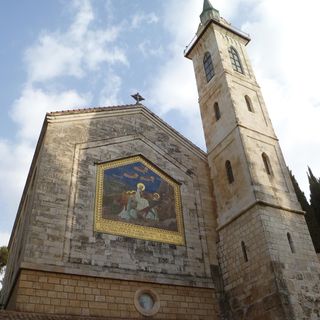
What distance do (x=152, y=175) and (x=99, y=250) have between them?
4355mm

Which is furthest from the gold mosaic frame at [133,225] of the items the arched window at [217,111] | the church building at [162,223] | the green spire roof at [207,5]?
the green spire roof at [207,5]

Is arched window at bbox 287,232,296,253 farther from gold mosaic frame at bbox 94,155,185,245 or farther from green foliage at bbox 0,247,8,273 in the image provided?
green foliage at bbox 0,247,8,273

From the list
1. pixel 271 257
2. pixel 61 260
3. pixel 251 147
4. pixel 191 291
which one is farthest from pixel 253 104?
pixel 61 260

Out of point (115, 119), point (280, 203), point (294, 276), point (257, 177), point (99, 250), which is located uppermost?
point (115, 119)

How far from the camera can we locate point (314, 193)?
31.3 metres

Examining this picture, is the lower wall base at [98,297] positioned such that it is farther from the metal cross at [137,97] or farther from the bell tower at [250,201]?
the metal cross at [137,97]

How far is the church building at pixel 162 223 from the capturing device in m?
11.3

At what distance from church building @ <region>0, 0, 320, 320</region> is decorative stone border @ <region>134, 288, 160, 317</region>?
33mm

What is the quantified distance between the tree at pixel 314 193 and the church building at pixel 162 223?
15701mm

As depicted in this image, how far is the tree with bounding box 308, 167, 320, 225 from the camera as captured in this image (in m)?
29.6

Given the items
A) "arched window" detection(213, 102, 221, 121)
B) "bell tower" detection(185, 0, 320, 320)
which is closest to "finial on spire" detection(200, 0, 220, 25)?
"bell tower" detection(185, 0, 320, 320)

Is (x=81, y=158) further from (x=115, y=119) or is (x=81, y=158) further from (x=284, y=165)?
(x=284, y=165)

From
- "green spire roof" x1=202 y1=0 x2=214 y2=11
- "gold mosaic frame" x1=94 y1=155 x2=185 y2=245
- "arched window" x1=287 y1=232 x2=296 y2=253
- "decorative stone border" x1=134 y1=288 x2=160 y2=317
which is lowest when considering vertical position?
"decorative stone border" x1=134 y1=288 x2=160 y2=317

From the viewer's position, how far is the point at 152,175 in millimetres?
15484
